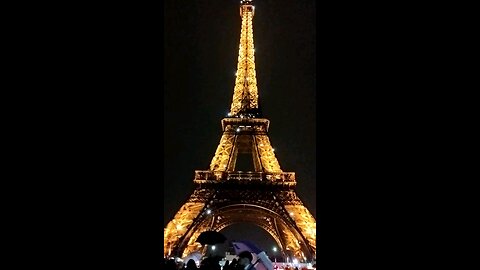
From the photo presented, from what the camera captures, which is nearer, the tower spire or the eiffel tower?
the eiffel tower

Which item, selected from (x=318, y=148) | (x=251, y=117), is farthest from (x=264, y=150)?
(x=318, y=148)

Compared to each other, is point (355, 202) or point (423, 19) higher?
point (423, 19)

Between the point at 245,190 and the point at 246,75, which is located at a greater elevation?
the point at 246,75

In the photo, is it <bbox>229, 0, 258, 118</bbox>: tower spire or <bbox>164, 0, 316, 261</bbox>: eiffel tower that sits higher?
<bbox>229, 0, 258, 118</bbox>: tower spire

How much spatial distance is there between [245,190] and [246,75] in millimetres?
3858

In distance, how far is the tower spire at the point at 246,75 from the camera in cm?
2298

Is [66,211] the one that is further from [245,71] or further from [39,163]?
[245,71]

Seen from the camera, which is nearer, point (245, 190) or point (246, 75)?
point (245, 190)

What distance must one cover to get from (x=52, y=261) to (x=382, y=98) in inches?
71.5

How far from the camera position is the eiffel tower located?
21141mm

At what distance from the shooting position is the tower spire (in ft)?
75.4

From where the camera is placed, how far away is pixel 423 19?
342cm

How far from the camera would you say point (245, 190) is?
72.4ft

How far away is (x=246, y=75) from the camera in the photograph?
23.2m
